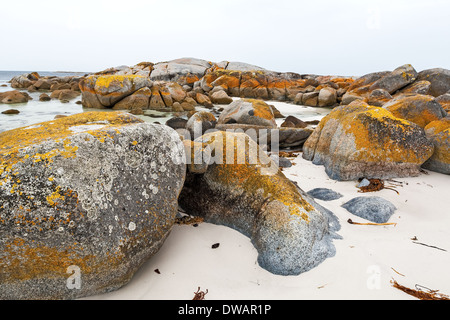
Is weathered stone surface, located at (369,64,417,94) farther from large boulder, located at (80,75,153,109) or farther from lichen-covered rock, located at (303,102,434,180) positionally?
large boulder, located at (80,75,153,109)

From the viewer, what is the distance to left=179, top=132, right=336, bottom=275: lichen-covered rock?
9.85 feet

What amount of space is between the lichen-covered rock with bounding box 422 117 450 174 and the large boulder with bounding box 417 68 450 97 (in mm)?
17034

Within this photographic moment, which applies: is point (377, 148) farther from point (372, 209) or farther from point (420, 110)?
point (420, 110)

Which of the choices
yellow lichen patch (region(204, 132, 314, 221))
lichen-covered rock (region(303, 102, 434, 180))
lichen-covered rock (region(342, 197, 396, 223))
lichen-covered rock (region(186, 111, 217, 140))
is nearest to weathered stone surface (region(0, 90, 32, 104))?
lichen-covered rock (region(186, 111, 217, 140))

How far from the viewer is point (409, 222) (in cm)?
394

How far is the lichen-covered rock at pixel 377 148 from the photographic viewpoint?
5.34 m

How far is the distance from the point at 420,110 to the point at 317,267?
6.15 meters

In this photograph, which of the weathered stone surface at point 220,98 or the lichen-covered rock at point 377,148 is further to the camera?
the weathered stone surface at point 220,98

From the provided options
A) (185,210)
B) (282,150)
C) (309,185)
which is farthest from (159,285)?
(282,150)

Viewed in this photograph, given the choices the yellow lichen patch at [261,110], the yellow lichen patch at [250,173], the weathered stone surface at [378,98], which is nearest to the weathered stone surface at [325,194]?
the yellow lichen patch at [250,173]

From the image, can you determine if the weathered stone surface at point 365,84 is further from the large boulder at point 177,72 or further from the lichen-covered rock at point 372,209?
the lichen-covered rock at point 372,209

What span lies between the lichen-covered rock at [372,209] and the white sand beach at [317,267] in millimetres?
115
